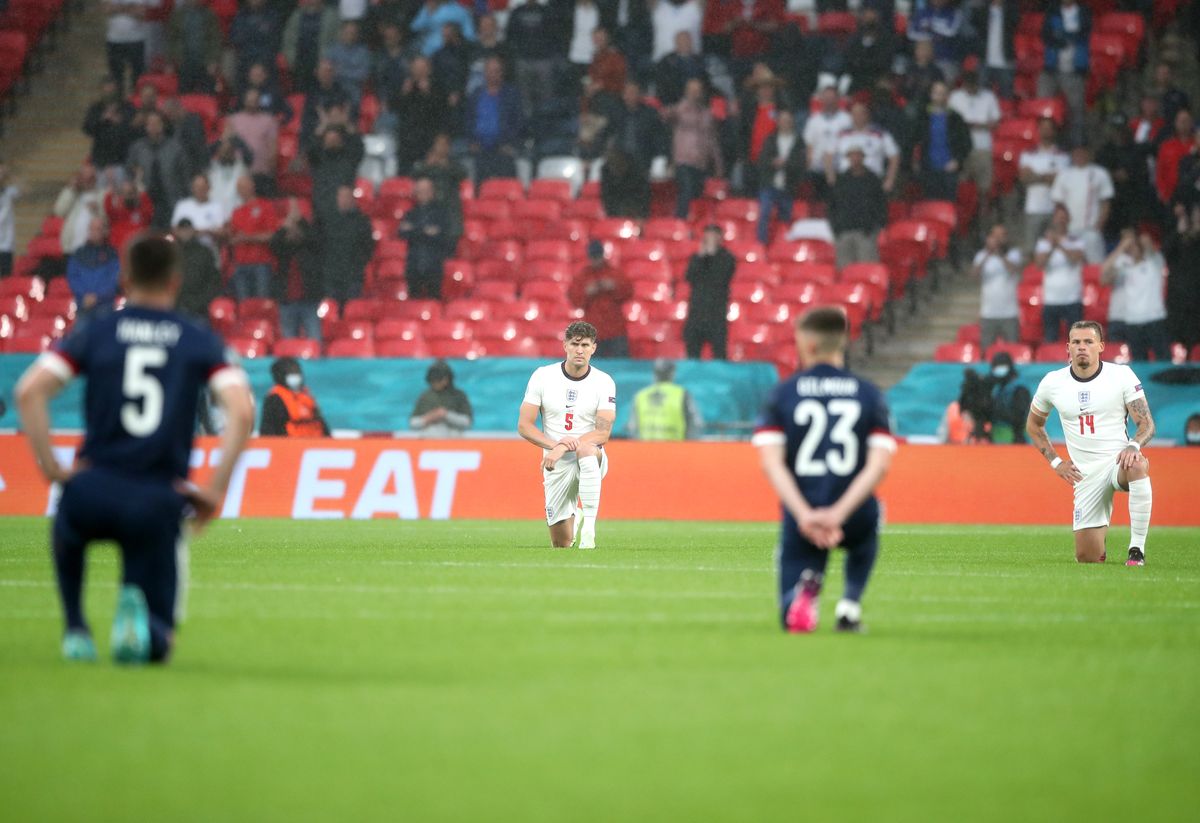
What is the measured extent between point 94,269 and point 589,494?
41.3ft

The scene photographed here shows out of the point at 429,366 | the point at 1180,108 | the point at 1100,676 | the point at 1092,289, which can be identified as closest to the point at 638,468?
the point at 429,366

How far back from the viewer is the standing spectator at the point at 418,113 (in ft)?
95.3

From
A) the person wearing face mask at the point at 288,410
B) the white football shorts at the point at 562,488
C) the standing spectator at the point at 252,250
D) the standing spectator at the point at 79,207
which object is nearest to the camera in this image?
the white football shorts at the point at 562,488

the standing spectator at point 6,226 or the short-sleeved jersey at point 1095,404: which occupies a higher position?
the standing spectator at point 6,226

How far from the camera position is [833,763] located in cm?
600

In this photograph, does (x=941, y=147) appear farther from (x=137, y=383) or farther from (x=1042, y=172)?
(x=137, y=383)

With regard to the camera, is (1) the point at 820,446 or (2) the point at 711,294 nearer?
(1) the point at 820,446

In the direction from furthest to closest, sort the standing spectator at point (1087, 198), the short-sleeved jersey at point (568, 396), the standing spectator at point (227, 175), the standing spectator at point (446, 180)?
the standing spectator at point (227, 175)
the standing spectator at point (446, 180)
the standing spectator at point (1087, 198)
the short-sleeved jersey at point (568, 396)

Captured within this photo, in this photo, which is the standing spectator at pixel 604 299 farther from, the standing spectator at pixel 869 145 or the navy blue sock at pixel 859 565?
the navy blue sock at pixel 859 565

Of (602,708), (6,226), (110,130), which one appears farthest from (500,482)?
(602,708)

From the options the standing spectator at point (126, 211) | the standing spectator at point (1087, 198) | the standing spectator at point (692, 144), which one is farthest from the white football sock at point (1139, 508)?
the standing spectator at point (126, 211)

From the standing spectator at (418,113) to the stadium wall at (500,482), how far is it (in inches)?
287

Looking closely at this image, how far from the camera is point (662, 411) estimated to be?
77.5 feet

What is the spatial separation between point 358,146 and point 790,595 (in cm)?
1976
